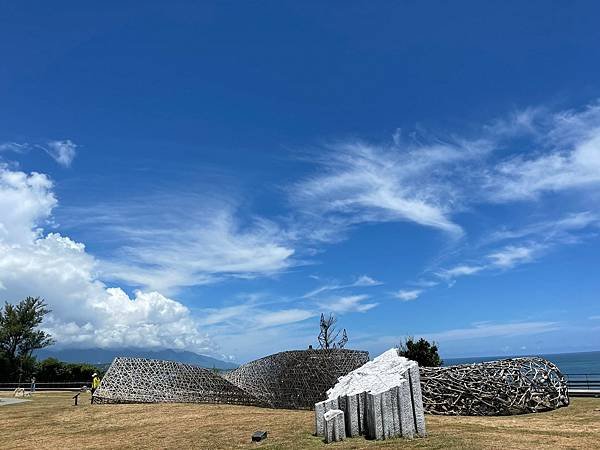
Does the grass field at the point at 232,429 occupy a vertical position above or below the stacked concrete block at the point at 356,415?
below

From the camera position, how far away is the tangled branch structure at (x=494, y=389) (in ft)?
53.5

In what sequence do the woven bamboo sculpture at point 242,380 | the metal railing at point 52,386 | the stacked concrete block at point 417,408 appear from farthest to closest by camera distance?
the metal railing at point 52,386 → the woven bamboo sculpture at point 242,380 → the stacked concrete block at point 417,408

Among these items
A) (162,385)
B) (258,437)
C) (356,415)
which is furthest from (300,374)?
(356,415)

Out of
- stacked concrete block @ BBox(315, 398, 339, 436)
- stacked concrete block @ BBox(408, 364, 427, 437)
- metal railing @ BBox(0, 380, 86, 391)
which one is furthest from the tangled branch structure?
metal railing @ BBox(0, 380, 86, 391)

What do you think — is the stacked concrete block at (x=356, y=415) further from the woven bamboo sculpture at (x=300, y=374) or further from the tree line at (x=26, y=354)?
the tree line at (x=26, y=354)

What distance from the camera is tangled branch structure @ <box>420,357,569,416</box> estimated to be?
53.5ft

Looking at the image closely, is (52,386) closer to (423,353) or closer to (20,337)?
(20,337)

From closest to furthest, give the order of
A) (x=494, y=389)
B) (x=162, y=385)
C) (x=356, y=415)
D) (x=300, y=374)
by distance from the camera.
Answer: (x=356, y=415) < (x=494, y=389) < (x=300, y=374) < (x=162, y=385)

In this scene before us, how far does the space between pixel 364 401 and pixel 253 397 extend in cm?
1259

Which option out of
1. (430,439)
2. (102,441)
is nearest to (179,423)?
(102,441)

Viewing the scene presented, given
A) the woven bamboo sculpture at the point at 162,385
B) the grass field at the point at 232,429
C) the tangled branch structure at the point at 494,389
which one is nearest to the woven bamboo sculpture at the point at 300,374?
the woven bamboo sculpture at the point at 162,385

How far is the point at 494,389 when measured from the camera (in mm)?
16469

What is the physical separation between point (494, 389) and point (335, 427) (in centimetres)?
804

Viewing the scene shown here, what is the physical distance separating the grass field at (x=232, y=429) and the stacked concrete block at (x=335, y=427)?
21 cm
